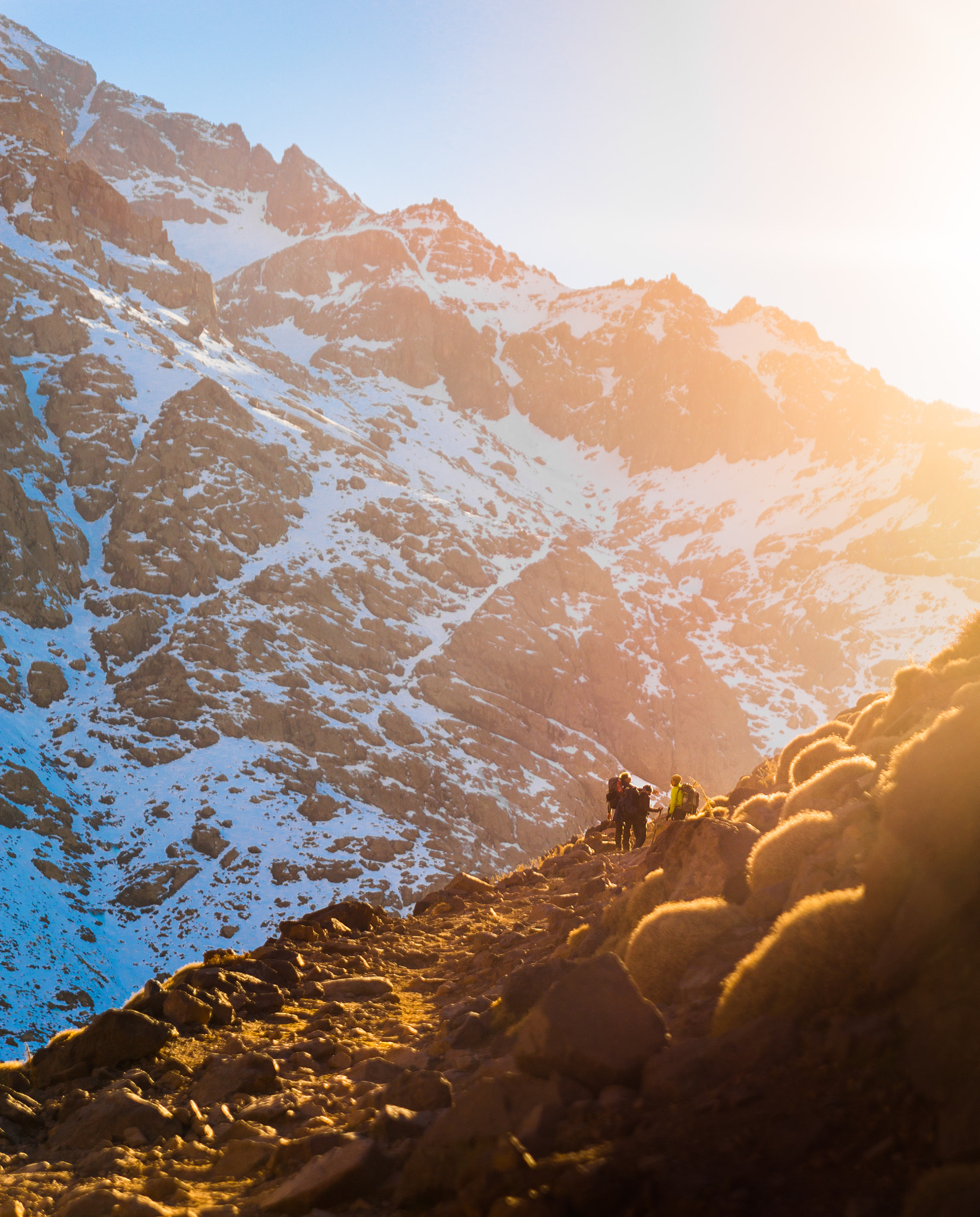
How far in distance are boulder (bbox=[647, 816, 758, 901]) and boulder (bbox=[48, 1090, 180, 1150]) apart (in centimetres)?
573

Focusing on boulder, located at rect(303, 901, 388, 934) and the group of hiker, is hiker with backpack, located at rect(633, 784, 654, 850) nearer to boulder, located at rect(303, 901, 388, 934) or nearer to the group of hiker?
the group of hiker

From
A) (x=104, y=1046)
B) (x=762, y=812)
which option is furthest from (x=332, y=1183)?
(x=762, y=812)

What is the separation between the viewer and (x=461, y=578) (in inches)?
4013

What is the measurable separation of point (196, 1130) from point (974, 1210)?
659cm

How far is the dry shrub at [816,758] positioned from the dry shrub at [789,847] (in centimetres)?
448

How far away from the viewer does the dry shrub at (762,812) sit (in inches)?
447

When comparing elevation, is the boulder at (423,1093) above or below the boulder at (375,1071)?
below

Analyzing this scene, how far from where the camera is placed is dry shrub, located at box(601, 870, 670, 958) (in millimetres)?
9586

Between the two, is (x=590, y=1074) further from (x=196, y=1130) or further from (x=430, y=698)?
(x=430, y=698)

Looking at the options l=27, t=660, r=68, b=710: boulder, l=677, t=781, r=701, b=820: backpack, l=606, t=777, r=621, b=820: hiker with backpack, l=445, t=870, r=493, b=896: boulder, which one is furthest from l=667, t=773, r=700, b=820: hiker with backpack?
l=27, t=660, r=68, b=710: boulder

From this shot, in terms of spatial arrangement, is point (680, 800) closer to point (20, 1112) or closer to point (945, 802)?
point (945, 802)

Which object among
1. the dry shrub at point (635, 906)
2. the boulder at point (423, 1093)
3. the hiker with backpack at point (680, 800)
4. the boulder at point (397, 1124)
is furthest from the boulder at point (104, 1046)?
the hiker with backpack at point (680, 800)

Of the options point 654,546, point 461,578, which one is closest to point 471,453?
point 654,546

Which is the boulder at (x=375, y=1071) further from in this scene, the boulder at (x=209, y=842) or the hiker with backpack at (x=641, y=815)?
the boulder at (x=209, y=842)
